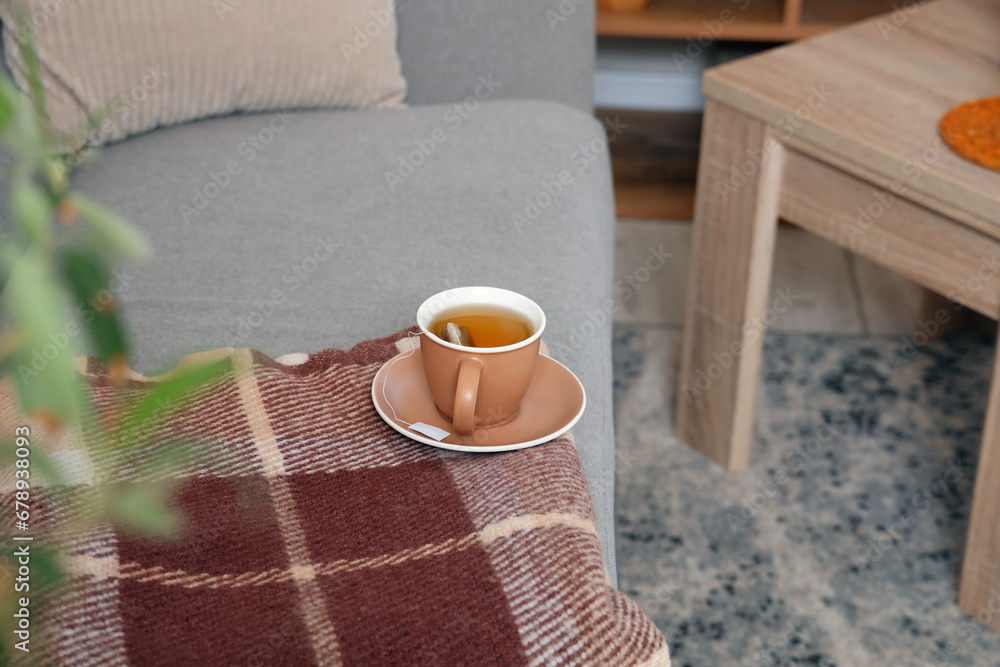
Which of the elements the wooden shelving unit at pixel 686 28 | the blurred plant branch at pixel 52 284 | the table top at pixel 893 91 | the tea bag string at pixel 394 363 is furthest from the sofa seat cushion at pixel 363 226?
the wooden shelving unit at pixel 686 28

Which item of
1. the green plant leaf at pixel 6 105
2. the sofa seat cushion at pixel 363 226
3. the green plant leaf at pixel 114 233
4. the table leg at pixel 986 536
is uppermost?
the green plant leaf at pixel 6 105

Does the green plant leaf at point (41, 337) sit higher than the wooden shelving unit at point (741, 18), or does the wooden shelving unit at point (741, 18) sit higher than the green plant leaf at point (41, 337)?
the green plant leaf at point (41, 337)

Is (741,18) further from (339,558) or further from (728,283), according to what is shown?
(339,558)

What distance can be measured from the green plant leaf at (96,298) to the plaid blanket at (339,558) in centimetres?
33

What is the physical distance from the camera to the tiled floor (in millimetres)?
1095

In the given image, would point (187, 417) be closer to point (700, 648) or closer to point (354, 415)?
point (354, 415)

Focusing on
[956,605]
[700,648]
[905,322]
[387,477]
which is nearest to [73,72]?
[387,477]

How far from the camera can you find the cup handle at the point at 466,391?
1.84 feet

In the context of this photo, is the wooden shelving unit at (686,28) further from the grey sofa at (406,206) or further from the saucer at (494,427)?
the saucer at (494,427)

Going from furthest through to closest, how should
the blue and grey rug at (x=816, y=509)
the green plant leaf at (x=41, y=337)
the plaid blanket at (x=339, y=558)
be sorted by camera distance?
the blue and grey rug at (x=816, y=509) < the plaid blanket at (x=339, y=558) < the green plant leaf at (x=41, y=337)

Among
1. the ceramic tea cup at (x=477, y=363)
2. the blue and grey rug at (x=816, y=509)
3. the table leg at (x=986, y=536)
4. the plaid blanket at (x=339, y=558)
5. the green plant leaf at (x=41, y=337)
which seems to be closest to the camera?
the green plant leaf at (x=41, y=337)

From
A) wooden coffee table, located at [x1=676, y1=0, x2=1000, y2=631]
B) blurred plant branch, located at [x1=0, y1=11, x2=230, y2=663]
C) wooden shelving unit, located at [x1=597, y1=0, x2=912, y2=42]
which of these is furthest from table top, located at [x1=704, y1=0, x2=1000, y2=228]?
blurred plant branch, located at [x1=0, y1=11, x2=230, y2=663]

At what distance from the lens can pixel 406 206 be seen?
101cm

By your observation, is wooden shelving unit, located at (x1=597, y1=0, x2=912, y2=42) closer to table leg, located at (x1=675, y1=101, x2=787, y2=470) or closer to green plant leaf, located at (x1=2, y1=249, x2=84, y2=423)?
table leg, located at (x1=675, y1=101, x2=787, y2=470)
